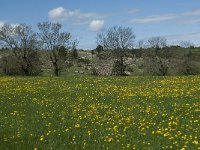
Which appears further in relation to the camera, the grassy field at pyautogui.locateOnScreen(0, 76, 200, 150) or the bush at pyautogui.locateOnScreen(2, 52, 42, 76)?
the bush at pyautogui.locateOnScreen(2, 52, 42, 76)

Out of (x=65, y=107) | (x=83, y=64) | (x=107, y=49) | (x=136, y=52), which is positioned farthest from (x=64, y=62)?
(x=65, y=107)

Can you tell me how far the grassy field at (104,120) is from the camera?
1218cm

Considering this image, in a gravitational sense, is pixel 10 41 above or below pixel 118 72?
above

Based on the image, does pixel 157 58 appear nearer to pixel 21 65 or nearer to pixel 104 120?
pixel 21 65

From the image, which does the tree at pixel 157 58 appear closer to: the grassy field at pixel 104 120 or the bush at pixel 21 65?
the bush at pixel 21 65

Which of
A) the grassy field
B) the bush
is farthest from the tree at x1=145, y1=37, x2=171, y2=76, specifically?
the grassy field

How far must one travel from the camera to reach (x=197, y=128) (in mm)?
12977

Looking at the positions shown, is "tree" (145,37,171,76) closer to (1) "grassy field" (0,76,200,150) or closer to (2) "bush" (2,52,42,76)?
(2) "bush" (2,52,42,76)

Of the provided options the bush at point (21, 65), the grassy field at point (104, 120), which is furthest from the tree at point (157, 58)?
the grassy field at point (104, 120)

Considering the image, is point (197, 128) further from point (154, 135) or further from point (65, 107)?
point (65, 107)

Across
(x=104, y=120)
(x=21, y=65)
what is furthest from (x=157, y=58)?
(x=104, y=120)

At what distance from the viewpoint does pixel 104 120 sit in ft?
50.1

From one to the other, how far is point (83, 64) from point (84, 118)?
8656 cm

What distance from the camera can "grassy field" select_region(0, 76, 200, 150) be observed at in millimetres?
12180
